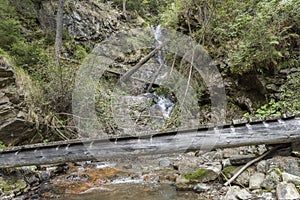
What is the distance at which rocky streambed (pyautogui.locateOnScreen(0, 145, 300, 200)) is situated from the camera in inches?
136

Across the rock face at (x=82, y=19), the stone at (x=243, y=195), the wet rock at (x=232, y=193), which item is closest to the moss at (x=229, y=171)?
the wet rock at (x=232, y=193)

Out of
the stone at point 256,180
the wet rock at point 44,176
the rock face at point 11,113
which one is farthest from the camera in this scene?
the rock face at point 11,113

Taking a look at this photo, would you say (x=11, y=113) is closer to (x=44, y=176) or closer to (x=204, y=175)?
(x=44, y=176)

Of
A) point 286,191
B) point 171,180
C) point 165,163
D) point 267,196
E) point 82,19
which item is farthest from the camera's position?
point 82,19

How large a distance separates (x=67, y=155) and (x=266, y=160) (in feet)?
11.5

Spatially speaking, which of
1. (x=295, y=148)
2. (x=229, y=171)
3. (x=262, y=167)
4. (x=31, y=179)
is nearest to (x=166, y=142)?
(x=229, y=171)

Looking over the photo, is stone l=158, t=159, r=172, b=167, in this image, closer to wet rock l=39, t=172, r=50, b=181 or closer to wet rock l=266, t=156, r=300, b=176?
wet rock l=266, t=156, r=300, b=176

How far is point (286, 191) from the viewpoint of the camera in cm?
299

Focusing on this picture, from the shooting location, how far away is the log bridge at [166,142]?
3.79 m

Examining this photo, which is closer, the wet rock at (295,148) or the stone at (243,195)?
the stone at (243,195)

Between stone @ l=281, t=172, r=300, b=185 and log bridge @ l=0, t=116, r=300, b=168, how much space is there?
617 millimetres

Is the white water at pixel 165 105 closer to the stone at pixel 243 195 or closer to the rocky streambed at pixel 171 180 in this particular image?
the rocky streambed at pixel 171 180

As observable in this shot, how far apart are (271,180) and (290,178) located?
262 millimetres

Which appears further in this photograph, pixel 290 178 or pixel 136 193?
pixel 136 193
